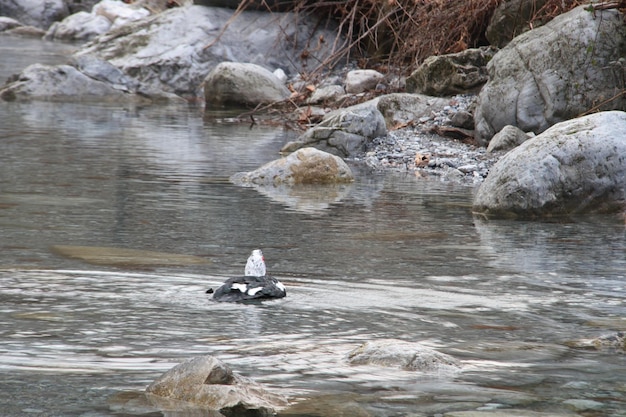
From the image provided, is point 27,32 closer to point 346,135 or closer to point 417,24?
point 417,24

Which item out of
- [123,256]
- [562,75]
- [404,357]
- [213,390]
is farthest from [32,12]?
[213,390]

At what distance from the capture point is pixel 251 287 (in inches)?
198

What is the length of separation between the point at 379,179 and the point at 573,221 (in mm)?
2674

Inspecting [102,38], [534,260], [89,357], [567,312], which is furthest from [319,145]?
[102,38]

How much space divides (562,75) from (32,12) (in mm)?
28227

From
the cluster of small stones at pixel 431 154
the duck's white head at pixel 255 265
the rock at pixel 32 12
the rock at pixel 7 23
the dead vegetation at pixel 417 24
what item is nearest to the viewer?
the duck's white head at pixel 255 265

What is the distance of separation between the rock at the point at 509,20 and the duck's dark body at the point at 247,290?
31.2ft

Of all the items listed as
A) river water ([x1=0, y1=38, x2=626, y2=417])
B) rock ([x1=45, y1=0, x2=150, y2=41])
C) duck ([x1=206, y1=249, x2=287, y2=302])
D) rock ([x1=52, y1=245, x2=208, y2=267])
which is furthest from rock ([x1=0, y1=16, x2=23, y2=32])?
duck ([x1=206, y1=249, x2=287, y2=302])

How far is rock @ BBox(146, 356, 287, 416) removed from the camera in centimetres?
344

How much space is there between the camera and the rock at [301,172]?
982cm

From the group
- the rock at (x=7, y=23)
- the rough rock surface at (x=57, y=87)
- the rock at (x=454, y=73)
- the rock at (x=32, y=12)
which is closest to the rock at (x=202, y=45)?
the rough rock surface at (x=57, y=87)

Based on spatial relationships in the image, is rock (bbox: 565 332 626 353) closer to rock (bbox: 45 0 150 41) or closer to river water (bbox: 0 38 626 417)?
river water (bbox: 0 38 626 417)

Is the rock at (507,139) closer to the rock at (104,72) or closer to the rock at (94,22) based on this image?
the rock at (104,72)

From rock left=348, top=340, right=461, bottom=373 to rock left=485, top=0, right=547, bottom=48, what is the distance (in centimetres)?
1026
